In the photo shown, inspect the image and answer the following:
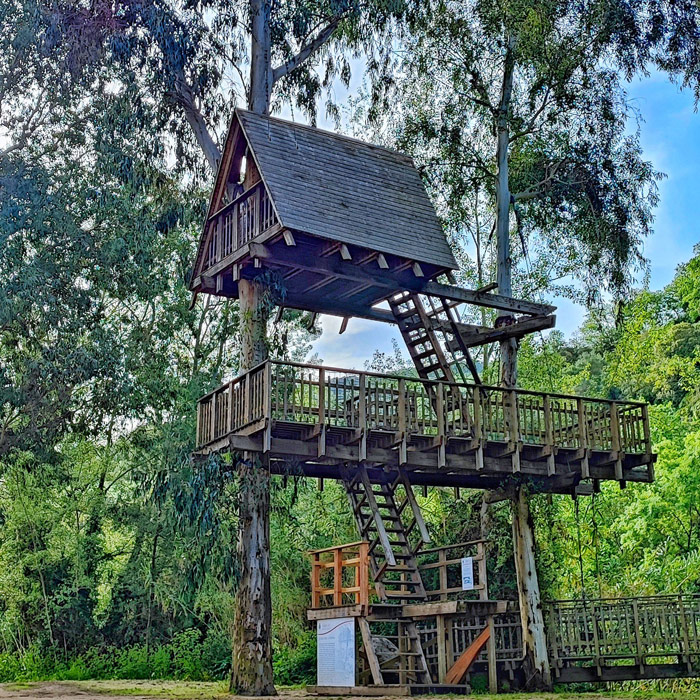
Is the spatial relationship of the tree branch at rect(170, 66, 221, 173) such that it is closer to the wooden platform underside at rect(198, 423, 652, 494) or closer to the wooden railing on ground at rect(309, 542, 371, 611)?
the wooden platform underside at rect(198, 423, 652, 494)

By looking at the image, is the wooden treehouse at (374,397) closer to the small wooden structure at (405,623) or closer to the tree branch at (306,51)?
the small wooden structure at (405,623)

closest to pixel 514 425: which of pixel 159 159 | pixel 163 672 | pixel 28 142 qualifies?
pixel 159 159

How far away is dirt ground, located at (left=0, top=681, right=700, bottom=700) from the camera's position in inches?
571

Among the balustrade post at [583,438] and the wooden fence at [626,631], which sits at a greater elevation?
the balustrade post at [583,438]

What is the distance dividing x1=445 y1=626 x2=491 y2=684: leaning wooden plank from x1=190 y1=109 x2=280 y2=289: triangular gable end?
863 centimetres

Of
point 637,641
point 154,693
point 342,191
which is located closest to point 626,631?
point 637,641

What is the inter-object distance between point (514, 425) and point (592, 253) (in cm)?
799

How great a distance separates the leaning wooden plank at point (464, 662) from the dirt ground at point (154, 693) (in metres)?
0.94

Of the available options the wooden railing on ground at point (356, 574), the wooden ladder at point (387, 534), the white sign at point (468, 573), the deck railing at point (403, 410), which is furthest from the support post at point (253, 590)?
the white sign at point (468, 573)

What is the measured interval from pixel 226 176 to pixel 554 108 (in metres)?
9.62

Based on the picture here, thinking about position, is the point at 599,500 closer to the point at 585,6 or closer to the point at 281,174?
the point at 585,6

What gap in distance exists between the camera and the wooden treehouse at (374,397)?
47.9ft

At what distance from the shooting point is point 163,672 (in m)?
21.8

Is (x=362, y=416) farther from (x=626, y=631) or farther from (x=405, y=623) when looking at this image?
(x=626, y=631)
